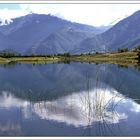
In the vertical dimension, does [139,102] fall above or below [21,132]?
above

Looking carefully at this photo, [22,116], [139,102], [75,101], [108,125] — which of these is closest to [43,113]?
[22,116]

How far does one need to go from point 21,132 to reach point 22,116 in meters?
3.60

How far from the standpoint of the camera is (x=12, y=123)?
66.9ft

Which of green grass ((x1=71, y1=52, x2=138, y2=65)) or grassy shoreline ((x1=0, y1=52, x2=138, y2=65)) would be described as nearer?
green grass ((x1=71, y1=52, x2=138, y2=65))

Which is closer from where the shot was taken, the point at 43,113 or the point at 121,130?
the point at 121,130

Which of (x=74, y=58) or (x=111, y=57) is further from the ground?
(x=74, y=58)

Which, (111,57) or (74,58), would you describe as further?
(74,58)

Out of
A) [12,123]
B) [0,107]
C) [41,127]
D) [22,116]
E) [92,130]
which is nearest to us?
[92,130]

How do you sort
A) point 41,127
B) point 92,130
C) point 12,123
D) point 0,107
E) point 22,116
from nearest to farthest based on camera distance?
point 92,130 < point 41,127 < point 12,123 < point 22,116 < point 0,107

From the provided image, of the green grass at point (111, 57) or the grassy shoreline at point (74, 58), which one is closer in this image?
the green grass at point (111, 57)

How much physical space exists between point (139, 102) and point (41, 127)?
1092cm
